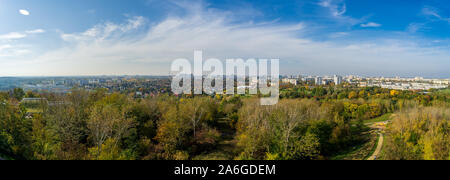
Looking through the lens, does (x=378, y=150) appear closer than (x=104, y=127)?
No

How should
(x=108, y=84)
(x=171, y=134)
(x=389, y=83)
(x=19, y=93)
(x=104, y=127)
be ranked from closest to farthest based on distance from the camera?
(x=104, y=127) → (x=171, y=134) → (x=19, y=93) → (x=108, y=84) → (x=389, y=83)

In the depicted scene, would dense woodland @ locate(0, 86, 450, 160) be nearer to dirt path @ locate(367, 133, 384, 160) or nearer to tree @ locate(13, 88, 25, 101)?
Answer: dirt path @ locate(367, 133, 384, 160)

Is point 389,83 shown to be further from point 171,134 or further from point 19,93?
point 19,93

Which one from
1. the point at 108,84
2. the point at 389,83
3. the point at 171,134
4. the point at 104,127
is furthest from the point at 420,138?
the point at 389,83

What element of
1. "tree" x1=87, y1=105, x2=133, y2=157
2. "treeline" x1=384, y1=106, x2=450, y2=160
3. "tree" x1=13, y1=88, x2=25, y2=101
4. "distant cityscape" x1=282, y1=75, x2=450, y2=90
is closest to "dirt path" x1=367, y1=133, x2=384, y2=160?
"treeline" x1=384, y1=106, x2=450, y2=160

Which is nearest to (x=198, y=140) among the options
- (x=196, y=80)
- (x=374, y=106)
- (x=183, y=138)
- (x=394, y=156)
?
(x=183, y=138)

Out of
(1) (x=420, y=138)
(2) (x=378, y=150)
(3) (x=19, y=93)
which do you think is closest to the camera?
(1) (x=420, y=138)

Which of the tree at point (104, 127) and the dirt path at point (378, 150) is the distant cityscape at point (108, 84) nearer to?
the tree at point (104, 127)

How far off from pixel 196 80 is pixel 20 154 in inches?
1284

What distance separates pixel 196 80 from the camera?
42094 mm

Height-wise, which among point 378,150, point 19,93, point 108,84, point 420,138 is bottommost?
point 378,150

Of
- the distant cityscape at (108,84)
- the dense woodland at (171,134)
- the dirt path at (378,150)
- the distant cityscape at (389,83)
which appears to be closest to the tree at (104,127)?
the dense woodland at (171,134)
